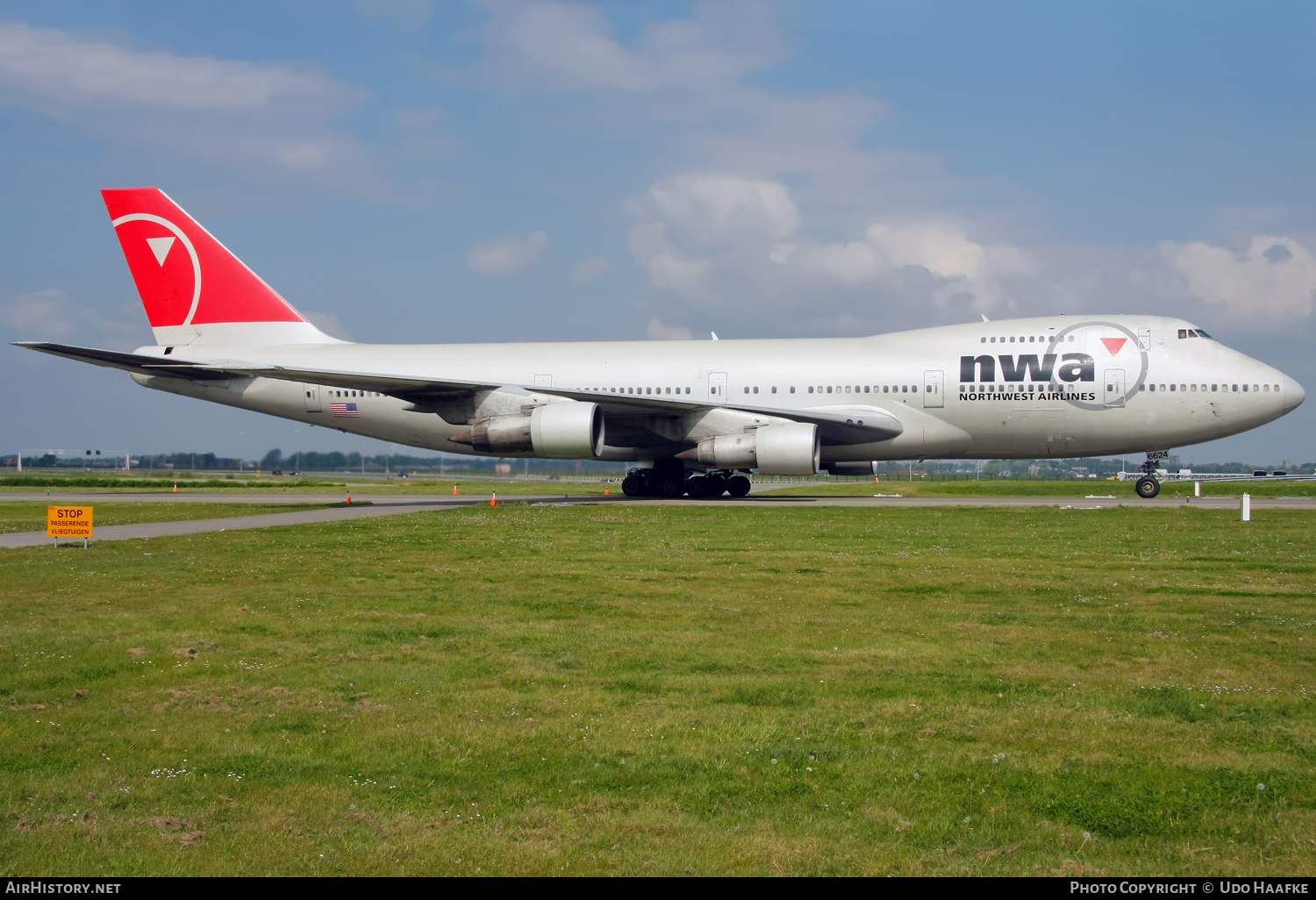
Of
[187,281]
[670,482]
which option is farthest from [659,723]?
[187,281]

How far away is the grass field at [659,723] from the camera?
407 centimetres

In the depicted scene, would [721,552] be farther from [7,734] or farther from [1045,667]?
[7,734]

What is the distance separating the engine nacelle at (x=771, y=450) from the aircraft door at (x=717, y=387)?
1.97 metres

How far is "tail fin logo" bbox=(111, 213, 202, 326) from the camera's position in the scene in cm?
2959

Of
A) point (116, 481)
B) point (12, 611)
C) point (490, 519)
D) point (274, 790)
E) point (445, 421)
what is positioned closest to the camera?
point (274, 790)

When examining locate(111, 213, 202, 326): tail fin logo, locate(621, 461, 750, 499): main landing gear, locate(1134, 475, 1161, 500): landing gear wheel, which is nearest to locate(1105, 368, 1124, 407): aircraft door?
locate(1134, 475, 1161, 500): landing gear wheel

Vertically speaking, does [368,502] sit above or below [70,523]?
below

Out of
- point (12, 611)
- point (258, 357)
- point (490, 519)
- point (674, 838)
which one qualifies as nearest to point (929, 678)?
point (674, 838)

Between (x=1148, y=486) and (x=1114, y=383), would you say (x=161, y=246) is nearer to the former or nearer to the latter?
(x=1114, y=383)

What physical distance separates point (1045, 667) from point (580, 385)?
74.4ft

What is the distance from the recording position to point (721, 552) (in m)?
14.0

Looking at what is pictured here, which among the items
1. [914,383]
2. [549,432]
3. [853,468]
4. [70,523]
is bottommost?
[70,523]

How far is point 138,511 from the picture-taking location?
2366 cm

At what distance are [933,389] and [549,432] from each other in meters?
10.5
